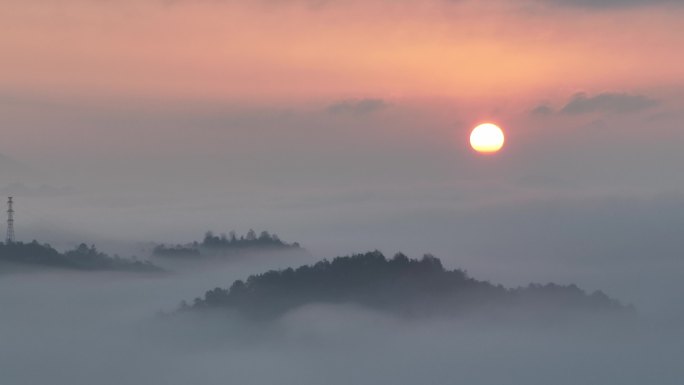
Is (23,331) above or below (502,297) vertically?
below

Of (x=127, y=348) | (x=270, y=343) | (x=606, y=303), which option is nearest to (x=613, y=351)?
(x=606, y=303)

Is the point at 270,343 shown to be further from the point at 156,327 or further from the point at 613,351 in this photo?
the point at 613,351

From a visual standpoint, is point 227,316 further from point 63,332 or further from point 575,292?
point 575,292

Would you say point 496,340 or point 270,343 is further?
point 270,343

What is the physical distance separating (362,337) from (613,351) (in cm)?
4742

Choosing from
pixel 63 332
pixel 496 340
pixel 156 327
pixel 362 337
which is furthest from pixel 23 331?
pixel 496 340

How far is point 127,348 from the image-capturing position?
178125 mm

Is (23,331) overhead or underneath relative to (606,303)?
underneath

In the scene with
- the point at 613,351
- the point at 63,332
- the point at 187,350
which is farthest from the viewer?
the point at 63,332

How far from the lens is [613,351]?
162m

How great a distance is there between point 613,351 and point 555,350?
9.04 m

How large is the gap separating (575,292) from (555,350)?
21046 millimetres

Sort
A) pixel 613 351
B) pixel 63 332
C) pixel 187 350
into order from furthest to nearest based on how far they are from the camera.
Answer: pixel 63 332
pixel 187 350
pixel 613 351

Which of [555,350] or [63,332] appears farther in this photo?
[63,332]
